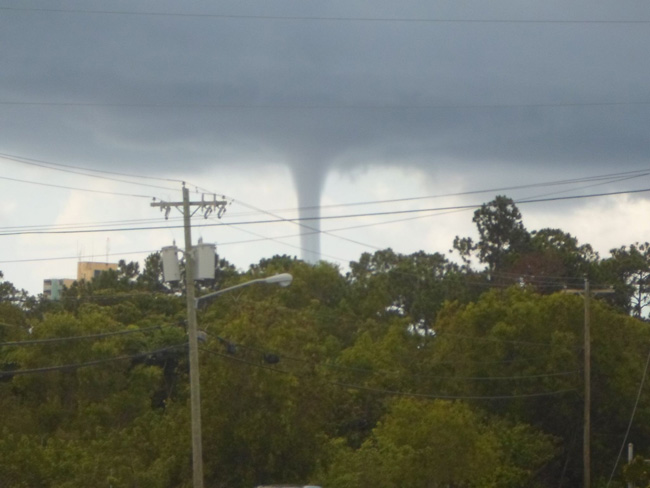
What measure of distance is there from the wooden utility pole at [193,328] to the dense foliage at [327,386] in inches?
142

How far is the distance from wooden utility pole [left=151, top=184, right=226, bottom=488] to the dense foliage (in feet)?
11.8

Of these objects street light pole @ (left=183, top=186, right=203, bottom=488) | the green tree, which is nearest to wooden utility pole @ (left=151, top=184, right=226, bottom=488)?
street light pole @ (left=183, top=186, right=203, bottom=488)

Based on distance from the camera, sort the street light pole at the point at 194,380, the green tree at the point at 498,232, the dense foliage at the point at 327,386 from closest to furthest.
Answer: the street light pole at the point at 194,380 < the dense foliage at the point at 327,386 < the green tree at the point at 498,232

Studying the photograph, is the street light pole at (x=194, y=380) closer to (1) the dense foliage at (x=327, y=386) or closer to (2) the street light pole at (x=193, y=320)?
(2) the street light pole at (x=193, y=320)

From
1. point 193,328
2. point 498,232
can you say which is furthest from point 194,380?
point 498,232

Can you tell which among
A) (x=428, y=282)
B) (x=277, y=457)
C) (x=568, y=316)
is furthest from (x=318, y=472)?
(x=428, y=282)

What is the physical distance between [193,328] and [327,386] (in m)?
18.6

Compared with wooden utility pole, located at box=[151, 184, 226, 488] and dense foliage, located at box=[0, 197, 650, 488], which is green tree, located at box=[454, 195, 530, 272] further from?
wooden utility pole, located at box=[151, 184, 226, 488]

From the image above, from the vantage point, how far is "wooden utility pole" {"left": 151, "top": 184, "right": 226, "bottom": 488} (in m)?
29.4

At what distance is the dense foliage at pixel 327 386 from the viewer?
42031 mm

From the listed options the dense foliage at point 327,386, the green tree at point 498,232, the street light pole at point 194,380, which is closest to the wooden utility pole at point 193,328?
the street light pole at point 194,380

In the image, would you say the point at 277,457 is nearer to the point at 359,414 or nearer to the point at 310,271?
the point at 359,414

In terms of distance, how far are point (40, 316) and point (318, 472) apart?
43472mm

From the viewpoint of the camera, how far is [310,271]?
10056 centimetres
